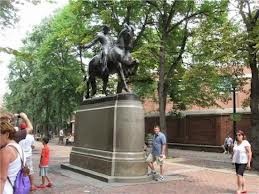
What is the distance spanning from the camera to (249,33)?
19.5 meters

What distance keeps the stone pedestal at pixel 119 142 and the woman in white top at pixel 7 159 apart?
9772mm

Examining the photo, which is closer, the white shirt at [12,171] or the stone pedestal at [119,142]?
the white shirt at [12,171]

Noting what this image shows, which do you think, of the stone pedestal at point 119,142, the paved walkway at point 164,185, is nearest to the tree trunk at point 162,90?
the paved walkway at point 164,185

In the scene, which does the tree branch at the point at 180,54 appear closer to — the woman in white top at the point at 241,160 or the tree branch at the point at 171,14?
the tree branch at the point at 171,14

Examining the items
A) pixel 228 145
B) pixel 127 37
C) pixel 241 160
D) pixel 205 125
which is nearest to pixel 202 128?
pixel 205 125

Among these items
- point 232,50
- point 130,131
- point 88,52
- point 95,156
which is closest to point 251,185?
point 130,131

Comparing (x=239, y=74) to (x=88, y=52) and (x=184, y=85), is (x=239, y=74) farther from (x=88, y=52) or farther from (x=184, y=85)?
(x=88, y=52)

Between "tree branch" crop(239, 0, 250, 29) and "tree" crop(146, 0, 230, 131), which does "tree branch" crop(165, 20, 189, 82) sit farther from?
"tree branch" crop(239, 0, 250, 29)

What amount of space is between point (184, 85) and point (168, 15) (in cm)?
572

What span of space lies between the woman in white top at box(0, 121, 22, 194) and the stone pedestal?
977 centimetres

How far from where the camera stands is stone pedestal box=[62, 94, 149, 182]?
14.8 metres

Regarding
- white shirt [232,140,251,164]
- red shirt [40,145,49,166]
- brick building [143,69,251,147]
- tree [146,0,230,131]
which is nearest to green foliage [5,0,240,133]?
tree [146,0,230,131]

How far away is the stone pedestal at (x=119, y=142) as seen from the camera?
48.6 feet

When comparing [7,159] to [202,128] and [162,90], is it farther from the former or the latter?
[202,128]
